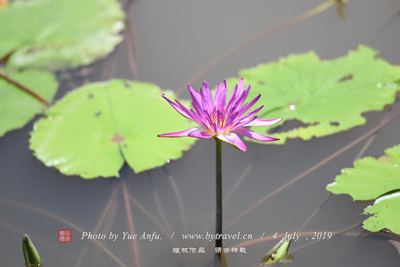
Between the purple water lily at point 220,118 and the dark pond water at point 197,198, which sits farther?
the dark pond water at point 197,198

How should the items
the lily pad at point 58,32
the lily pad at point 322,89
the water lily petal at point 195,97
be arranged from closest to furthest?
the water lily petal at point 195,97
the lily pad at point 322,89
the lily pad at point 58,32

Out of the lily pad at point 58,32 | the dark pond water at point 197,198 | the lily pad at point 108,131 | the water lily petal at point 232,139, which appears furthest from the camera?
the lily pad at point 58,32

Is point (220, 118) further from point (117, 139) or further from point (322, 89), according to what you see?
point (322, 89)

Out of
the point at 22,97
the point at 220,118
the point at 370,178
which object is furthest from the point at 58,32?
the point at 370,178

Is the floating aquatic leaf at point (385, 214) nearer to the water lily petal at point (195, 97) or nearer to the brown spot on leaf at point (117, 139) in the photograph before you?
the water lily petal at point (195, 97)

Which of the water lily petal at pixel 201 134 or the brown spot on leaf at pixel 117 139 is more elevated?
the brown spot on leaf at pixel 117 139

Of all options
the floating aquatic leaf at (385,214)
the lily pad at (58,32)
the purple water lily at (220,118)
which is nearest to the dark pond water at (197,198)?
the floating aquatic leaf at (385,214)
